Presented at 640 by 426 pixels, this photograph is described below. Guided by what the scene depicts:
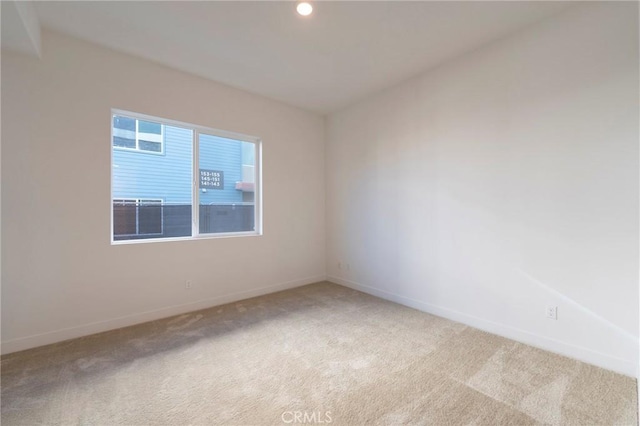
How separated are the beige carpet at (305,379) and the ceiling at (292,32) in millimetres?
2857

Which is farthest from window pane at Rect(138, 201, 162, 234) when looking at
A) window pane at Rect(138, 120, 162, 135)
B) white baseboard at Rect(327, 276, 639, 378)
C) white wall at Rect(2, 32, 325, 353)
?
white baseboard at Rect(327, 276, 639, 378)

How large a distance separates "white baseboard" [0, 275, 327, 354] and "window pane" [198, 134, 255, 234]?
0.89m

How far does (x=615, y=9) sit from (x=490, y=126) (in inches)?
42.4

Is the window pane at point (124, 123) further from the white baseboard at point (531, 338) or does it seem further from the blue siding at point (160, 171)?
the white baseboard at point (531, 338)

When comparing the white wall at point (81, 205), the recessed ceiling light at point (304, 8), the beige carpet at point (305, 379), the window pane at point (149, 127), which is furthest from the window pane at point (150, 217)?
the recessed ceiling light at point (304, 8)

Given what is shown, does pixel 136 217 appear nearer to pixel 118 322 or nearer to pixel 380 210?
pixel 118 322

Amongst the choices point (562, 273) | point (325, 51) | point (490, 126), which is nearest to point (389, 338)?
point (562, 273)

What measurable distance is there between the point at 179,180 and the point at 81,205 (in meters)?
0.97

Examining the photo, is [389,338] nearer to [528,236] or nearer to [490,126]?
[528,236]

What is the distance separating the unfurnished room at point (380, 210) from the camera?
190 centimetres

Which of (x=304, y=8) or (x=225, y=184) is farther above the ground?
(x=304, y=8)

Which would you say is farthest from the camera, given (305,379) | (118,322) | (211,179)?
(211,179)

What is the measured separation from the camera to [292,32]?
251 cm

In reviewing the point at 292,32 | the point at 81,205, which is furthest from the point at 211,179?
the point at 292,32
